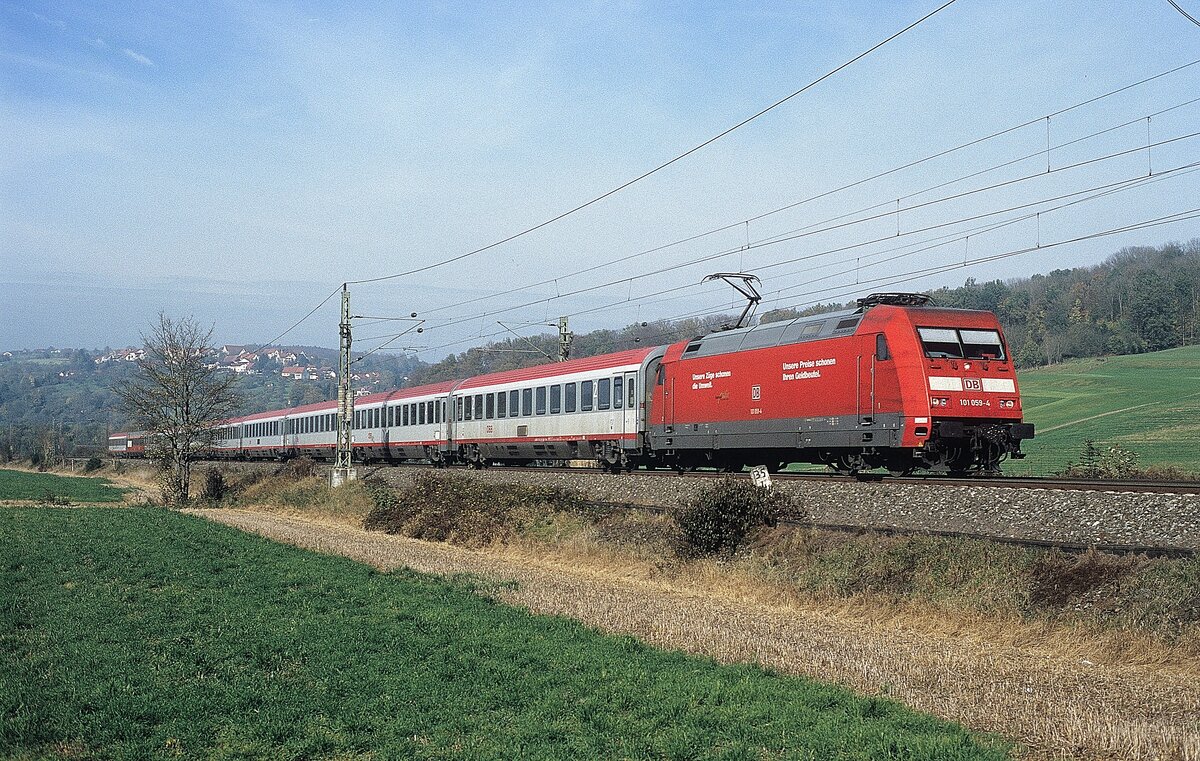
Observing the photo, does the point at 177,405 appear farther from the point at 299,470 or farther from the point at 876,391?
the point at 876,391

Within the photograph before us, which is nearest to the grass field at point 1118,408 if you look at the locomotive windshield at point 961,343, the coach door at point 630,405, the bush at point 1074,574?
the coach door at point 630,405

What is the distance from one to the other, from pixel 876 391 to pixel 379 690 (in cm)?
1541

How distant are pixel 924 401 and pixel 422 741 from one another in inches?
625

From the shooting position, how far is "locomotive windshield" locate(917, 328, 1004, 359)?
22141mm

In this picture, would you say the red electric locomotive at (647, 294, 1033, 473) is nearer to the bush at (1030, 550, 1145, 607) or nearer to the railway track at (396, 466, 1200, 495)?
the railway track at (396, 466, 1200, 495)

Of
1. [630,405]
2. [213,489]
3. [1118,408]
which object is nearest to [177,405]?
[213,489]

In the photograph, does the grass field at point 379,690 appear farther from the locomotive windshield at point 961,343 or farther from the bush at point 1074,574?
the locomotive windshield at point 961,343

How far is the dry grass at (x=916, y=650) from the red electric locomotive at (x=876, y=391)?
579 centimetres

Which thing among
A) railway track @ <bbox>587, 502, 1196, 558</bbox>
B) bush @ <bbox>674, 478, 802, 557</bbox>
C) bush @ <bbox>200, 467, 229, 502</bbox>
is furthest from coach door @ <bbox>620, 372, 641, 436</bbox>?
bush @ <bbox>200, 467, 229, 502</bbox>

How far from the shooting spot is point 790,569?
58.7ft

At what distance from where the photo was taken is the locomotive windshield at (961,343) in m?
22.1

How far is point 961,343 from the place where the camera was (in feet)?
74.2

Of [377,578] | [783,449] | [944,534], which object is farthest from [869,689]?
[783,449]

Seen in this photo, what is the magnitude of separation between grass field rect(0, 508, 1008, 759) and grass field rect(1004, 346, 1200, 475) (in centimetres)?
3340
